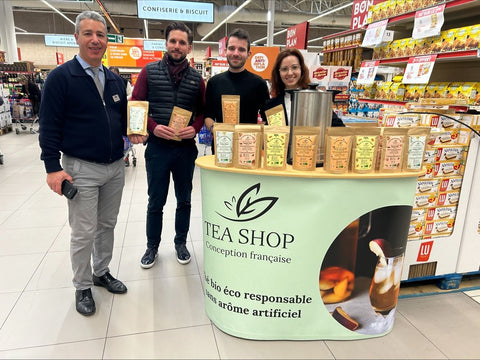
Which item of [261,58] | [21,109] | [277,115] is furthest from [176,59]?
[21,109]

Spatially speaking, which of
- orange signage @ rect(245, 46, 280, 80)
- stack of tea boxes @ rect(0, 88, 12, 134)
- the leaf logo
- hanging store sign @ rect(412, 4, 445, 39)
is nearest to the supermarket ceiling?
stack of tea boxes @ rect(0, 88, 12, 134)

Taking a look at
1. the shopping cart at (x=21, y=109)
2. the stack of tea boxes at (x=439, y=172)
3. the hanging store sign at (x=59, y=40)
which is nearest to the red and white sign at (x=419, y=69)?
the stack of tea boxes at (x=439, y=172)

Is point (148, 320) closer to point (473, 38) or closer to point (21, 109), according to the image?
point (473, 38)

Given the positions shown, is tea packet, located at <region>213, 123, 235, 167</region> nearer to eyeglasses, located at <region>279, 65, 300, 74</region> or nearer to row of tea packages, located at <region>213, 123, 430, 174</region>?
row of tea packages, located at <region>213, 123, 430, 174</region>

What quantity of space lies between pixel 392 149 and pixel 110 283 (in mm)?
2076

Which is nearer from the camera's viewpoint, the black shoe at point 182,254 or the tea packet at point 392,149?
the tea packet at point 392,149

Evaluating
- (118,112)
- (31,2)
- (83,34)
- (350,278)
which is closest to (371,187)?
(350,278)

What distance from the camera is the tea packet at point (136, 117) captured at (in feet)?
6.81

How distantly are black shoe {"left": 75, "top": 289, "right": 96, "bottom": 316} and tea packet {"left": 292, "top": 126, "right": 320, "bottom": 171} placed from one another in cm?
160

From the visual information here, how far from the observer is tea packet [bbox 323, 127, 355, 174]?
1.68m

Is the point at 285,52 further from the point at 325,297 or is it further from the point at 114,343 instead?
the point at 114,343

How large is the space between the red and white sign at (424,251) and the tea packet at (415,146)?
0.88m

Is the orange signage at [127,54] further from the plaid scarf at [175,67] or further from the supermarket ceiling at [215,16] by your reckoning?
the plaid scarf at [175,67]

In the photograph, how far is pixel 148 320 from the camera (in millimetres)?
2178
